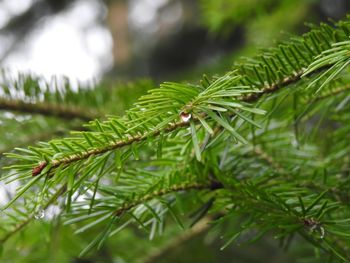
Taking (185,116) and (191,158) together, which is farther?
(191,158)

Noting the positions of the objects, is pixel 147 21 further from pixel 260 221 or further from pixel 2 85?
pixel 260 221

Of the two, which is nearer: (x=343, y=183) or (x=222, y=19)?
(x=343, y=183)

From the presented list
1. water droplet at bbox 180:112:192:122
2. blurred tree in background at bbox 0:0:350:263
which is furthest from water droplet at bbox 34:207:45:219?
water droplet at bbox 180:112:192:122

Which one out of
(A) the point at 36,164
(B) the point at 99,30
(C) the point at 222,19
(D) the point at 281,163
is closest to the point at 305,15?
(C) the point at 222,19

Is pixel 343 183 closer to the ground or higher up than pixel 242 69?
closer to the ground

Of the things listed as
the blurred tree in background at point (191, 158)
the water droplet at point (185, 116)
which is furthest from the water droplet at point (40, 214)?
the water droplet at point (185, 116)

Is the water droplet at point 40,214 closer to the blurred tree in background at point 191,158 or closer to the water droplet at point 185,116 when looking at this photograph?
the blurred tree in background at point 191,158

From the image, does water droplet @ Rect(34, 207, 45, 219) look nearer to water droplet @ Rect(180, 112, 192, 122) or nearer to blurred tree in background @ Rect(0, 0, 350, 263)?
blurred tree in background @ Rect(0, 0, 350, 263)

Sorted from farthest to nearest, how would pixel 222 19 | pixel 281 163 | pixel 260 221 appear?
pixel 222 19 → pixel 281 163 → pixel 260 221

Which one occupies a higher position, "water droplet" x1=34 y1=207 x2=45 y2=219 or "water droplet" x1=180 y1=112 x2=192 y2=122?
"water droplet" x1=180 y1=112 x2=192 y2=122

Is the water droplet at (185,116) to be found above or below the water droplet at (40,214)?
above

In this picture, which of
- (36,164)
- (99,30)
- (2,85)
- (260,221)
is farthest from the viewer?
(99,30)
